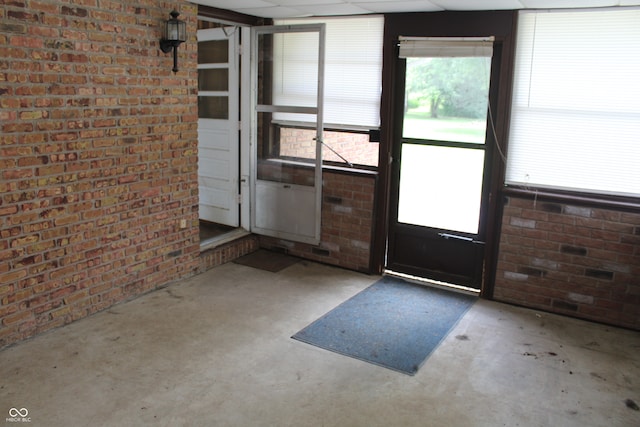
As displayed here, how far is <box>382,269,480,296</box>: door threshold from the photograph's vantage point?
16.9 ft

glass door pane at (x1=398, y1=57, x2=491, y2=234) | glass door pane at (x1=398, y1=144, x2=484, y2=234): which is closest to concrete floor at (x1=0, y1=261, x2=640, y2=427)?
glass door pane at (x1=398, y1=144, x2=484, y2=234)

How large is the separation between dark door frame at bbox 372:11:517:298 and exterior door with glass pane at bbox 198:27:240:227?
1.58 m

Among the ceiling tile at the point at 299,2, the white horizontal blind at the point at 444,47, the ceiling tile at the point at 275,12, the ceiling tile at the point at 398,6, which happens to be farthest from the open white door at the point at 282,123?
the white horizontal blind at the point at 444,47

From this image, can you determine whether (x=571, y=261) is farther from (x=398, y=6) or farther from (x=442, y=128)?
(x=398, y=6)

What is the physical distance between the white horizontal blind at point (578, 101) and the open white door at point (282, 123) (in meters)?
1.79

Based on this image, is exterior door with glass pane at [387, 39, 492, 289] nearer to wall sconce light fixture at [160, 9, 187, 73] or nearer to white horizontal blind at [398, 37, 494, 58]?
white horizontal blind at [398, 37, 494, 58]

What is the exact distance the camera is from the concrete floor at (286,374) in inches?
125

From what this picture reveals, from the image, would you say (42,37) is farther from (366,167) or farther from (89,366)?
(366,167)

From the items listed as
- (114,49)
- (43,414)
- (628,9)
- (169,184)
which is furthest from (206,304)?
(628,9)

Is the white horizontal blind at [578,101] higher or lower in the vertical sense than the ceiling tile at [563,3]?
lower

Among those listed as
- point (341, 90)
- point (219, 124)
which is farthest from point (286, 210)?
point (341, 90)

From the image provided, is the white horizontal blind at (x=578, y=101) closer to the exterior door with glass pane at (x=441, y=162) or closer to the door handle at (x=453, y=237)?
the exterior door with glass pane at (x=441, y=162)

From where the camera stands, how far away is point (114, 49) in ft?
13.8

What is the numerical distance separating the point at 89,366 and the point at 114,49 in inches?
88.2
